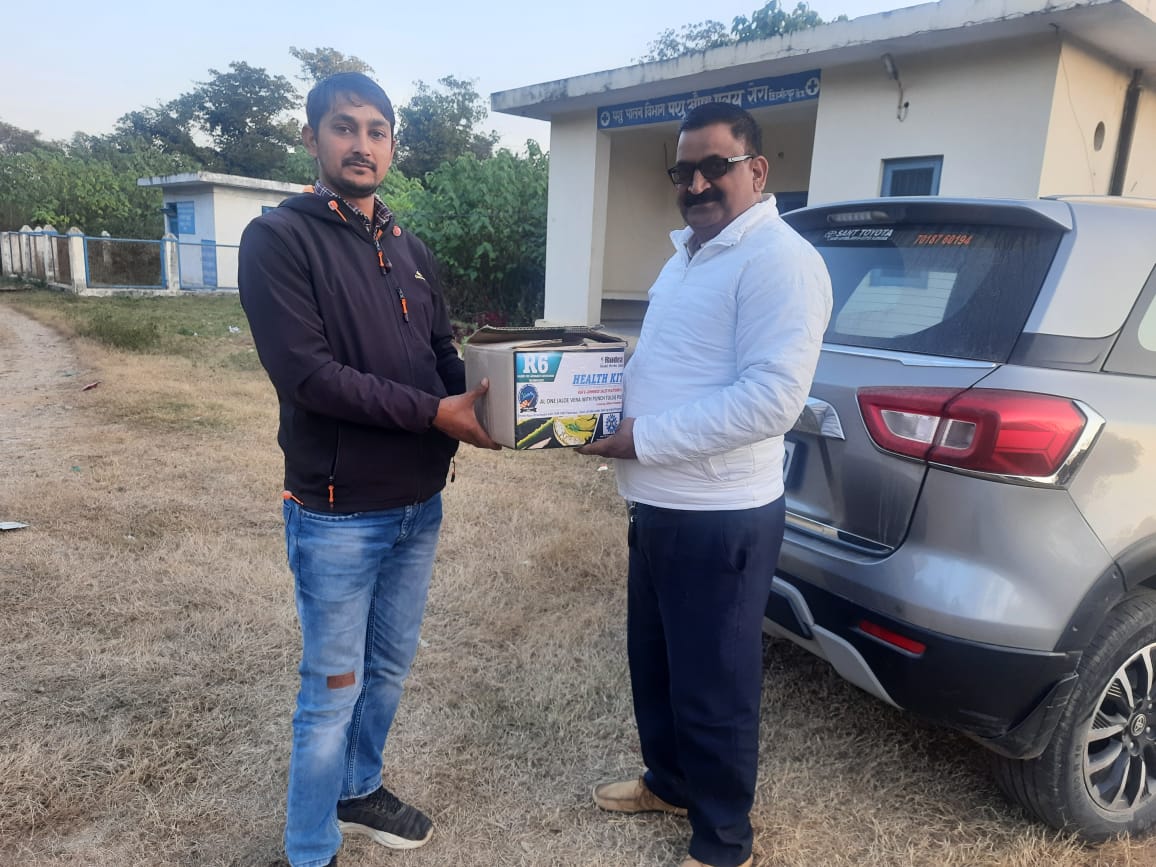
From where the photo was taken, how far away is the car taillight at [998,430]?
1955mm

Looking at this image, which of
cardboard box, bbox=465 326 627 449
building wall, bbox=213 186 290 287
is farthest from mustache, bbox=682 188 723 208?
building wall, bbox=213 186 290 287

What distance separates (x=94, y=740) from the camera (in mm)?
2645

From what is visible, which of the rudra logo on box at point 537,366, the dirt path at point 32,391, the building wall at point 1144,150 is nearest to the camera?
the rudra logo on box at point 537,366

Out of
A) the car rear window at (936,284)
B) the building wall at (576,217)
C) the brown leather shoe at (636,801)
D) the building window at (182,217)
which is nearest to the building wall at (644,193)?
the building wall at (576,217)

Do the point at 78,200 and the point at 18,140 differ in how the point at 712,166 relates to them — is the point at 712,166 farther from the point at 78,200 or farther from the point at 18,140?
the point at 18,140

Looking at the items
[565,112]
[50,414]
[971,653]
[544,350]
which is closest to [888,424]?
[971,653]

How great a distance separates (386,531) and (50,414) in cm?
675

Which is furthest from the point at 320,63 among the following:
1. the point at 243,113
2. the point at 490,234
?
the point at 490,234

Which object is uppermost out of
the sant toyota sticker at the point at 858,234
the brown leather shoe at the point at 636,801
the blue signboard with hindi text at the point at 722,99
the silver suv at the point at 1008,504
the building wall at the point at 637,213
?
the blue signboard with hindi text at the point at 722,99

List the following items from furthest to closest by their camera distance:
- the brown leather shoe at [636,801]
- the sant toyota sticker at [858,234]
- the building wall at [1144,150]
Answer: the building wall at [1144,150], the sant toyota sticker at [858,234], the brown leather shoe at [636,801]

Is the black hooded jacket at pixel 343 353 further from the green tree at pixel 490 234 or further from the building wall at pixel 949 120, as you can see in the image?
the green tree at pixel 490 234

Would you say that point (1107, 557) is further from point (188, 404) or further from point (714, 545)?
point (188, 404)

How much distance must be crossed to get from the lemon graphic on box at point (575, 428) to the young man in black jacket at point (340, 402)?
0.16 metres

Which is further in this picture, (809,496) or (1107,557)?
(809,496)
